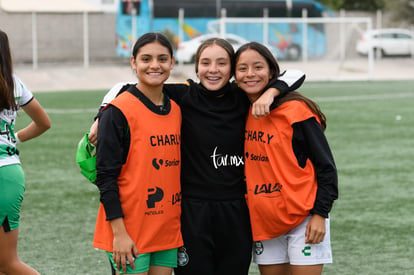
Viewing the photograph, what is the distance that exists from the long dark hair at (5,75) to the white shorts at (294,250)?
1403mm

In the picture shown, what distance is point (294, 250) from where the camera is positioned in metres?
3.67

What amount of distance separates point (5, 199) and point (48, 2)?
32627 millimetres

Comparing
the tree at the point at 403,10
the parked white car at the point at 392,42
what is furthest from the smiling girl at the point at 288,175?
the tree at the point at 403,10

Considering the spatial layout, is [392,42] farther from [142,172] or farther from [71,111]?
[142,172]

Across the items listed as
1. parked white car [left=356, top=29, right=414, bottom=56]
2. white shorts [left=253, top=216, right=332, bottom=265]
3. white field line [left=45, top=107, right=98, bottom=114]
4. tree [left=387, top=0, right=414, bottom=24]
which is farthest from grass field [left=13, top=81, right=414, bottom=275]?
tree [left=387, top=0, right=414, bottom=24]

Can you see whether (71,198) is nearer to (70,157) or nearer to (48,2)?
(70,157)

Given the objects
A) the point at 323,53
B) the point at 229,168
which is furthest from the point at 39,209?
the point at 323,53

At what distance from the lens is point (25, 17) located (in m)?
32.0

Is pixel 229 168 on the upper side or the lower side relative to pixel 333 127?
upper

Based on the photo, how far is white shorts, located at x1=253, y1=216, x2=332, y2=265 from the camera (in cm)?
365

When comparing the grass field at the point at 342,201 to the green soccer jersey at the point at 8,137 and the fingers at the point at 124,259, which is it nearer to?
the green soccer jersey at the point at 8,137

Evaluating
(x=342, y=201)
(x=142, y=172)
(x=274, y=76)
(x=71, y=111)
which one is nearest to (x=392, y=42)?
(x=71, y=111)

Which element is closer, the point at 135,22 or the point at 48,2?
the point at 135,22

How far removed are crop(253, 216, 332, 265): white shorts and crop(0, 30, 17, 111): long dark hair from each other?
1.40 metres
